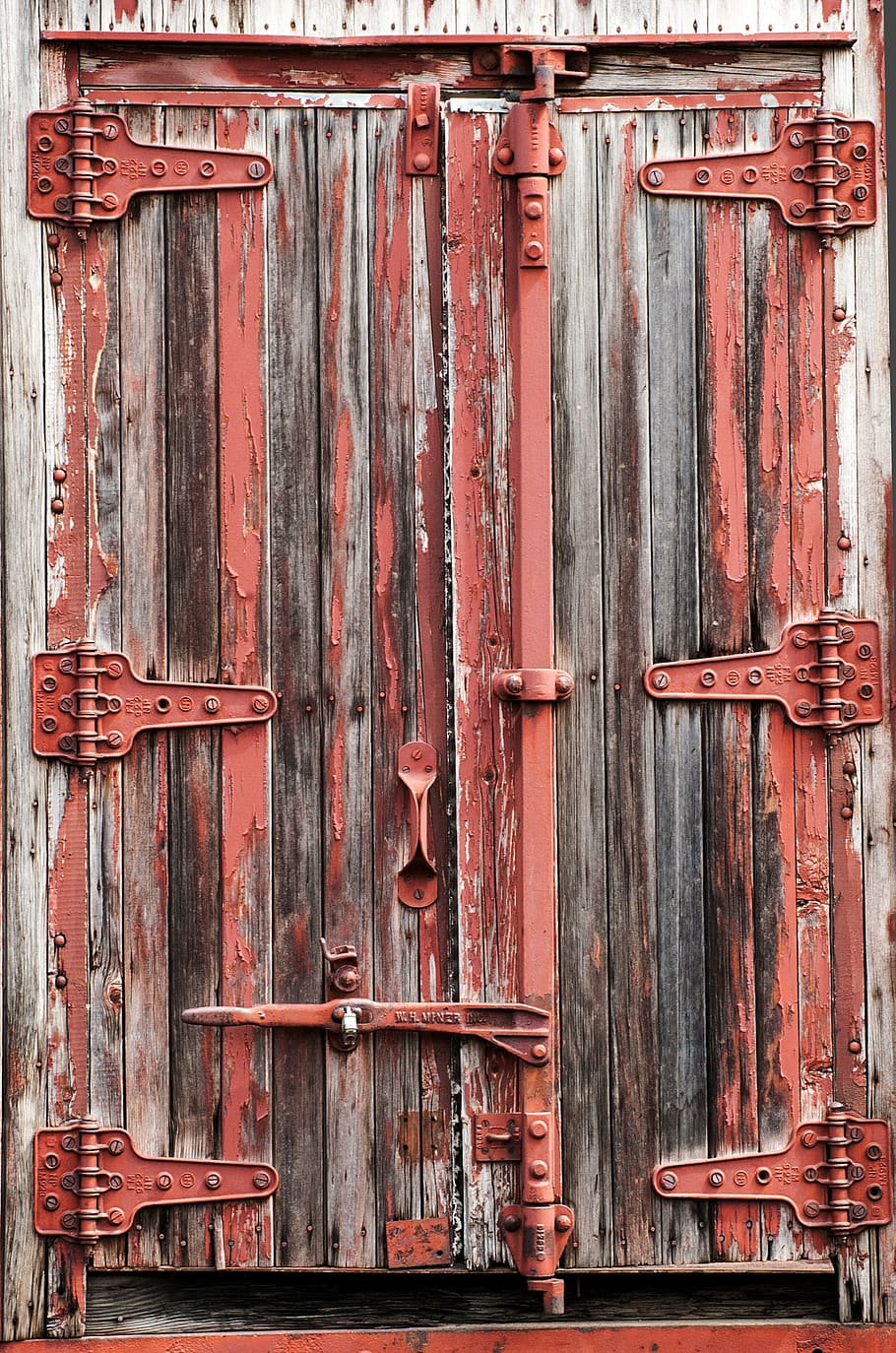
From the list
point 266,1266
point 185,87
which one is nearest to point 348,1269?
point 266,1266

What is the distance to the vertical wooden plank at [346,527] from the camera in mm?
3035

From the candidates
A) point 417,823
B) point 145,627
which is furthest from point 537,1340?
point 145,627

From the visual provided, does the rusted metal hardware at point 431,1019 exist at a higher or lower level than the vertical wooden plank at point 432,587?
lower

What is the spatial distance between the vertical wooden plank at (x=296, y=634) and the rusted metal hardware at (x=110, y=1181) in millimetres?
187

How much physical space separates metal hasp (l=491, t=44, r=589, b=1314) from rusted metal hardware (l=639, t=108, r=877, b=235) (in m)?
0.27

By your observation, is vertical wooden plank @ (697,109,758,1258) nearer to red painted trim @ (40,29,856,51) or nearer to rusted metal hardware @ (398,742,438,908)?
red painted trim @ (40,29,856,51)

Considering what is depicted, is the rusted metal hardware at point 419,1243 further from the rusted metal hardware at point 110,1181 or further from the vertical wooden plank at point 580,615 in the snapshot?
the vertical wooden plank at point 580,615

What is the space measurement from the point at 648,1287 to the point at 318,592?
168 centimetres

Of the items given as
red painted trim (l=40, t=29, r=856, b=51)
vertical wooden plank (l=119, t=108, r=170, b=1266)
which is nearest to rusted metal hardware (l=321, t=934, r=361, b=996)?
vertical wooden plank (l=119, t=108, r=170, b=1266)

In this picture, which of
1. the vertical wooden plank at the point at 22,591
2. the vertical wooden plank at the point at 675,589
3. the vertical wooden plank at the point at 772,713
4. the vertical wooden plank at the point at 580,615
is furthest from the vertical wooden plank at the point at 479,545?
the vertical wooden plank at the point at 22,591

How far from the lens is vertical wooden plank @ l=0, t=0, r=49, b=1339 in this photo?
299 cm

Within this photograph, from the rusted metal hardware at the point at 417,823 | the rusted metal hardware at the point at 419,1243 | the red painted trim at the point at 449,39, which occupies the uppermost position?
the red painted trim at the point at 449,39

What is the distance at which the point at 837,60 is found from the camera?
3.12 metres

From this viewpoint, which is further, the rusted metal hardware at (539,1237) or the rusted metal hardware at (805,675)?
the rusted metal hardware at (805,675)
